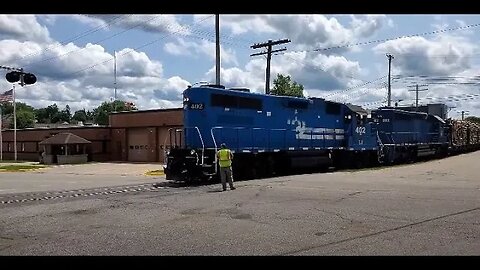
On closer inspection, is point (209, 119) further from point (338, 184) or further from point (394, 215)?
point (394, 215)

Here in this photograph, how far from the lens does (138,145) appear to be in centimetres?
5034

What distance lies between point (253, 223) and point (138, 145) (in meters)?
40.9

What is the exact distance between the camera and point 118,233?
9.92m

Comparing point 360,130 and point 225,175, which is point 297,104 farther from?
point 225,175

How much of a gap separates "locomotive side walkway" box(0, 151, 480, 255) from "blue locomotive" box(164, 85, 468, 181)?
380 centimetres

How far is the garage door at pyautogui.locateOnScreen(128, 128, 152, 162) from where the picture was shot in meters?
49.3

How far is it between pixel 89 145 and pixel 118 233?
4719cm

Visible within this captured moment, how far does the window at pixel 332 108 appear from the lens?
2939cm

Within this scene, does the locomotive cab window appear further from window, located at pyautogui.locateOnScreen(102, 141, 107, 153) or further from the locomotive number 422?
window, located at pyautogui.locateOnScreen(102, 141, 107, 153)

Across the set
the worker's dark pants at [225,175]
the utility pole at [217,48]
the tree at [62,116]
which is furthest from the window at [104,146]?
the tree at [62,116]

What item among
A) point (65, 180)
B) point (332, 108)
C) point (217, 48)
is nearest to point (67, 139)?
point (65, 180)

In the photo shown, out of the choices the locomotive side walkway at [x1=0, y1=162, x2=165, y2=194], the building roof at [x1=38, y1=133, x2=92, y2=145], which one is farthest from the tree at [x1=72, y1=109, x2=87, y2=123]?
the locomotive side walkway at [x1=0, y1=162, x2=165, y2=194]

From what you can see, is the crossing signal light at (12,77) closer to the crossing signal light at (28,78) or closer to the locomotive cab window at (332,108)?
the crossing signal light at (28,78)

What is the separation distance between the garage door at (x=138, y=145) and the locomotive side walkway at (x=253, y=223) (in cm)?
3185
